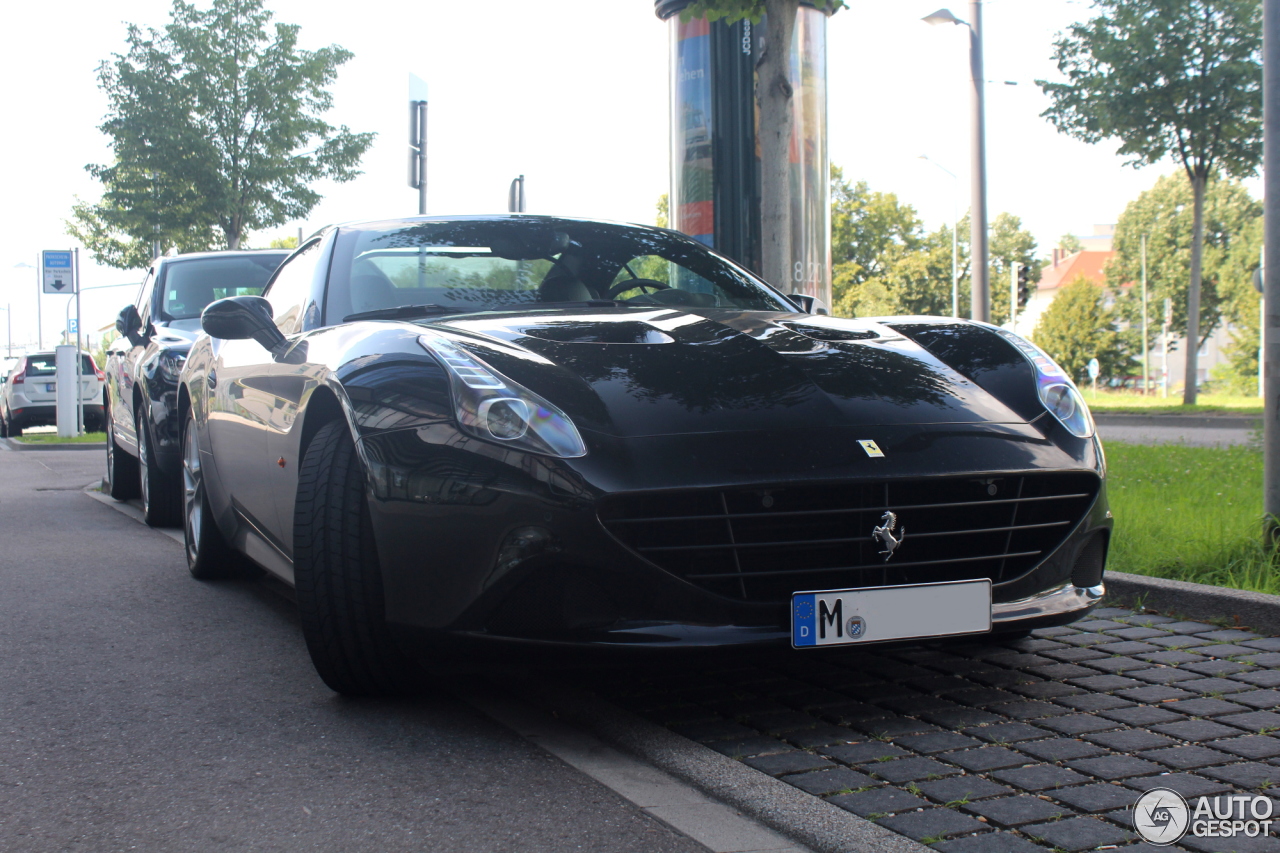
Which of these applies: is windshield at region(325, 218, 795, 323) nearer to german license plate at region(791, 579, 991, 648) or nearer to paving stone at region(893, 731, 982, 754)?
german license plate at region(791, 579, 991, 648)

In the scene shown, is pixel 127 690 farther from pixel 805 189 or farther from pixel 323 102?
pixel 323 102

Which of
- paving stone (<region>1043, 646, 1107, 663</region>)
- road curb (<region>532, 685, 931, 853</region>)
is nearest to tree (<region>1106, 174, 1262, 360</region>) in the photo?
paving stone (<region>1043, 646, 1107, 663</region>)

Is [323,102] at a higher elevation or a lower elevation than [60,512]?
higher

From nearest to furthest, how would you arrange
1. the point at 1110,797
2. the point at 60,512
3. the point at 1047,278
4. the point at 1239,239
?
1. the point at 1110,797
2. the point at 60,512
3. the point at 1239,239
4. the point at 1047,278

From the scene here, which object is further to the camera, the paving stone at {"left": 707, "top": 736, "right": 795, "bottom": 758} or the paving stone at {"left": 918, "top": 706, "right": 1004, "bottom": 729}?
the paving stone at {"left": 918, "top": 706, "right": 1004, "bottom": 729}

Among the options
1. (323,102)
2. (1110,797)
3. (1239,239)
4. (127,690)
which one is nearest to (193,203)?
(323,102)

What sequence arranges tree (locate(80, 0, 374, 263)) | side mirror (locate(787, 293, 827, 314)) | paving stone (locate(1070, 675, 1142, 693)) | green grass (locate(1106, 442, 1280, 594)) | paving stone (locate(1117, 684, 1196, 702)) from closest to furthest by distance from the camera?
1. paving stone (locate(1117, 684, 1196, 702))
2. paving stone (locate(1070, 675, 1142, 693))
3. side mirror (locate(787, 293, 827, 314))
4. green grass (locate(1106, 442, 1280, 594))
5. tree (locate(80, 0, 374, 263))

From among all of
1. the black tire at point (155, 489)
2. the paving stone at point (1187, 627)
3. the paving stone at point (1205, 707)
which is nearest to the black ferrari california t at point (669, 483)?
the paving stone at point (1205, 707)

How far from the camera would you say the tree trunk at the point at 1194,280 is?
2106cm

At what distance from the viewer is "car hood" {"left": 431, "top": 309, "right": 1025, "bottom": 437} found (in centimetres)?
302

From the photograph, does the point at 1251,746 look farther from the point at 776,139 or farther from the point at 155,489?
the point at 155,489

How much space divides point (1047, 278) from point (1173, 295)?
60090 millimetres

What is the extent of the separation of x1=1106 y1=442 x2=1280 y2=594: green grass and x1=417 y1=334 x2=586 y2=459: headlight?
115 inches

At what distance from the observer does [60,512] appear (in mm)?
8664
